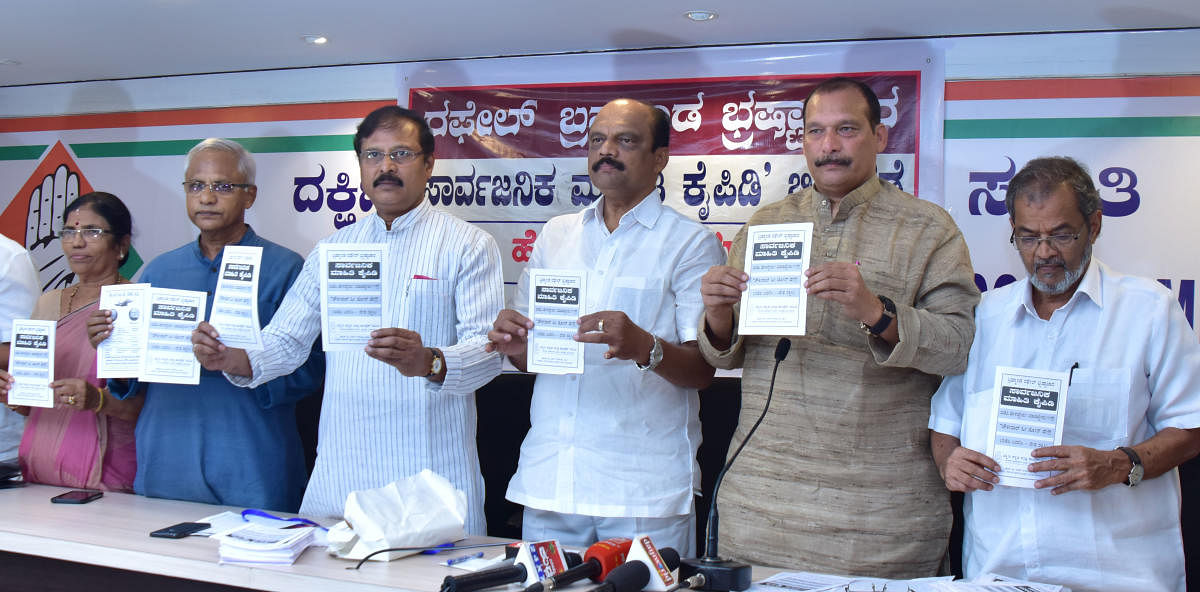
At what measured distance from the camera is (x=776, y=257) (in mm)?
2426

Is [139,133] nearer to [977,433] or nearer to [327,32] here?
[327,32]

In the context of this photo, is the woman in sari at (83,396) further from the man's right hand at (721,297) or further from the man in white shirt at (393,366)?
the man's right hand at (721,297)

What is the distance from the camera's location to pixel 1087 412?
2.39 m

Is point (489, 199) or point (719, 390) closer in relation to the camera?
point (719, 390)

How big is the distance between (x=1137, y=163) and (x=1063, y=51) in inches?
24.5

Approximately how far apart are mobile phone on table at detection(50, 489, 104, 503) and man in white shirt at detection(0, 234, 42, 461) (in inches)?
38.3

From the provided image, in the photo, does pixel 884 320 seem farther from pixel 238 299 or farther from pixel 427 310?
pixel 238 299

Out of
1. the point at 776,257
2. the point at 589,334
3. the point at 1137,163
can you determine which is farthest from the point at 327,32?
the point at 1137,163

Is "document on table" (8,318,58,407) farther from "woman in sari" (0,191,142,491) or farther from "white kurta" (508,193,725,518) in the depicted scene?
"white kurta" (508,193,725,518)

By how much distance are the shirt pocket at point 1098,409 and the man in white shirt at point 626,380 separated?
1026 millimetres

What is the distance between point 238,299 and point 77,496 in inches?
33.2

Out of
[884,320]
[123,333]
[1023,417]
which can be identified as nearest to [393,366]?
[123,333]

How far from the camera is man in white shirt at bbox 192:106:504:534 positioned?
306cm

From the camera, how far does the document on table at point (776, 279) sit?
239cm
